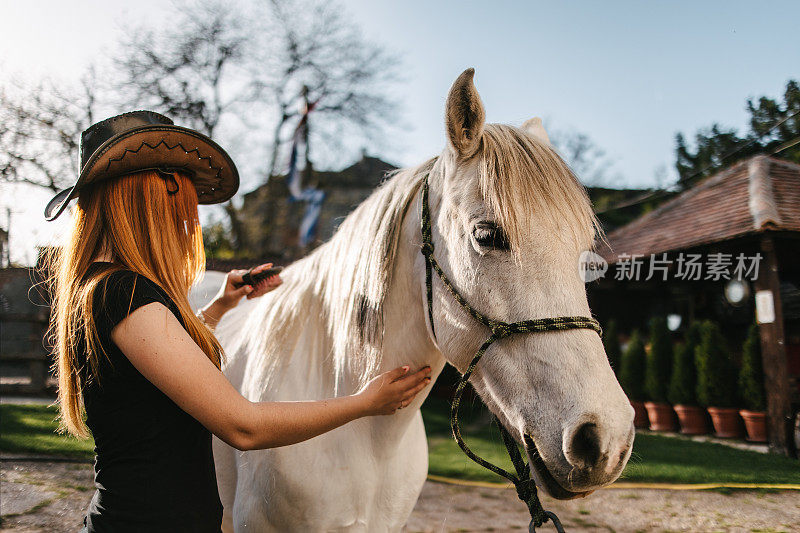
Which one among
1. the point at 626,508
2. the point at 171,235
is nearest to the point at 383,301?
the point at 171,235

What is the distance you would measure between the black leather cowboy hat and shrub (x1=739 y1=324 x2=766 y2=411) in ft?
20.8

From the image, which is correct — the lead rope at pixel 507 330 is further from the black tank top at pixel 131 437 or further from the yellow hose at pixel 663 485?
the yellow hose at pixel 663 485

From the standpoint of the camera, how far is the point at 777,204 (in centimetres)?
528

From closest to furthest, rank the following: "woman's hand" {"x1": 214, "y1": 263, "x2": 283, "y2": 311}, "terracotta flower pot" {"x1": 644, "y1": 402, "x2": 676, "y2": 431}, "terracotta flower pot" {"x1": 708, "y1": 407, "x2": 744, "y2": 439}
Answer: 1. "woman's hand" {"x1": 214, "y1": 263, "x2": 283, "y2": 311}
2. "terracotta flower pot" {"x1": 708, "y1": 407, "x2": 744, "y2": 439}
3. "terracotta flower pot" {"x1": 644, "y1": 402, "x2": 676, "y2": 431}

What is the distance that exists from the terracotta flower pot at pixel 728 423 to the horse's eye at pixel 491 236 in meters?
5.98

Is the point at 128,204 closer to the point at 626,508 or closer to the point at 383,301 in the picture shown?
the point at 383,301

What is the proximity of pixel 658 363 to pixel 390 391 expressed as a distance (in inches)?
328

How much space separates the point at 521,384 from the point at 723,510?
362cm

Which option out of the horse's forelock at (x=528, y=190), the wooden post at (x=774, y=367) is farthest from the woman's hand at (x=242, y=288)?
the wooden post at (x=774, y=367)

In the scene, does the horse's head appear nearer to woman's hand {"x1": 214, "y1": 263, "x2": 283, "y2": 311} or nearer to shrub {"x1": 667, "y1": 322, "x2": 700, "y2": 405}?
woman's hand {"x1": 214, "y1": 263, "x2": 283, "y2": 311}

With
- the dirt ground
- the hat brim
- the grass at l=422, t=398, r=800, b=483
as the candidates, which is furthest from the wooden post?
the hat brim

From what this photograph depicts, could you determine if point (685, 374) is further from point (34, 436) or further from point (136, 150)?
point (34, 436)

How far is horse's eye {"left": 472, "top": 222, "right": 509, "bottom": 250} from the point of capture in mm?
1225

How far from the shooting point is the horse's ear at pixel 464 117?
129 cm
